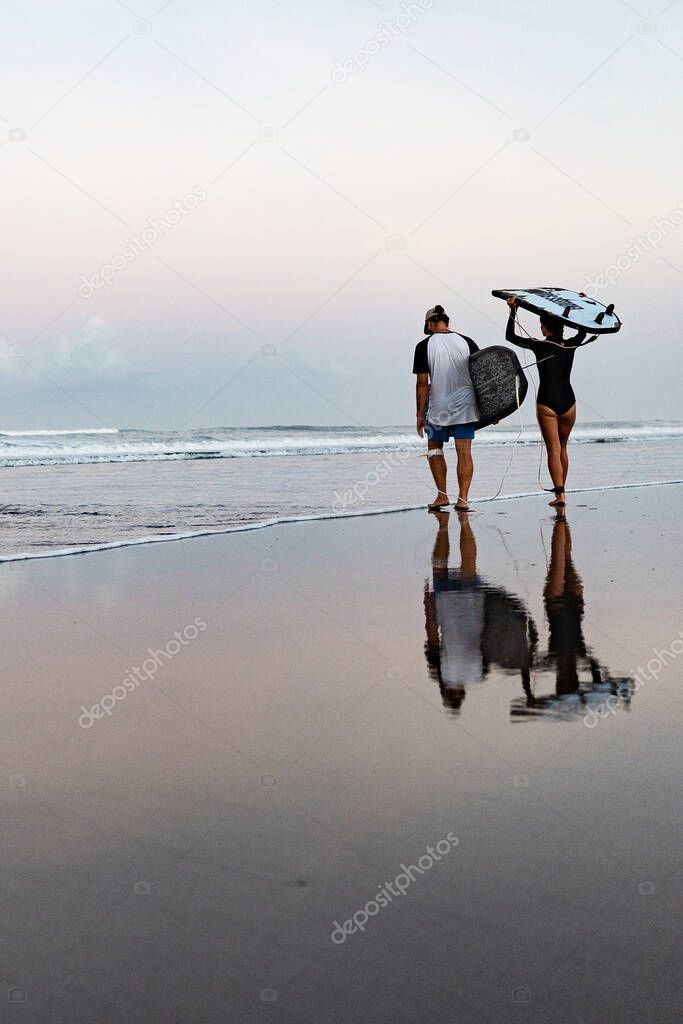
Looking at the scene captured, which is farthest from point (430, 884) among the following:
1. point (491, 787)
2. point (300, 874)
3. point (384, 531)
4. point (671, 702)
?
point (384, 531)

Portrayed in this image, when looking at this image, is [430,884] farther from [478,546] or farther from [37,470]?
[37,470]

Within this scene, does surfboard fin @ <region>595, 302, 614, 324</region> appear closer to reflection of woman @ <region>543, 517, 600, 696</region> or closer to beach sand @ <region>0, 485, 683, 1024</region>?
reflection of woman @ <region>543, 517, 600, 696</region>

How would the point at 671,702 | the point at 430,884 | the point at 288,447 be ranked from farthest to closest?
the point at 288,447 → the point at 671,702 → the point at 430,884

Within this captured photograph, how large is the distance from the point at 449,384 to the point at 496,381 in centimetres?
53

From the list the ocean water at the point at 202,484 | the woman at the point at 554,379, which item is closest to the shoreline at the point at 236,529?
the ocean water at the point at 202,484

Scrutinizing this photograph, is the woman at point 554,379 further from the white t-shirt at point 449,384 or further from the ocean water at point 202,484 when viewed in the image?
the ocean water at point 202,484

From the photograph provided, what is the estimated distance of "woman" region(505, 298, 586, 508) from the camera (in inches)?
434

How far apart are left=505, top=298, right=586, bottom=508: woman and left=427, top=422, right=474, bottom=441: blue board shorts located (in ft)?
2.48

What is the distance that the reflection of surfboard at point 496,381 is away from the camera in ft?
37.0

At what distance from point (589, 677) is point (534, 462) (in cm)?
1750

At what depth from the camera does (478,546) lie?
813 cm

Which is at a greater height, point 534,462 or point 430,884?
point 534,462

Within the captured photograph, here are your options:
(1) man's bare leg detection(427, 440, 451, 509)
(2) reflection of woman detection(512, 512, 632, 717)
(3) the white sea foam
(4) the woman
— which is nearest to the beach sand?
(2) reflection of woman detection(512, 512, 632, 717)

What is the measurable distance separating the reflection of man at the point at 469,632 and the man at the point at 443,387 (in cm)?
448
